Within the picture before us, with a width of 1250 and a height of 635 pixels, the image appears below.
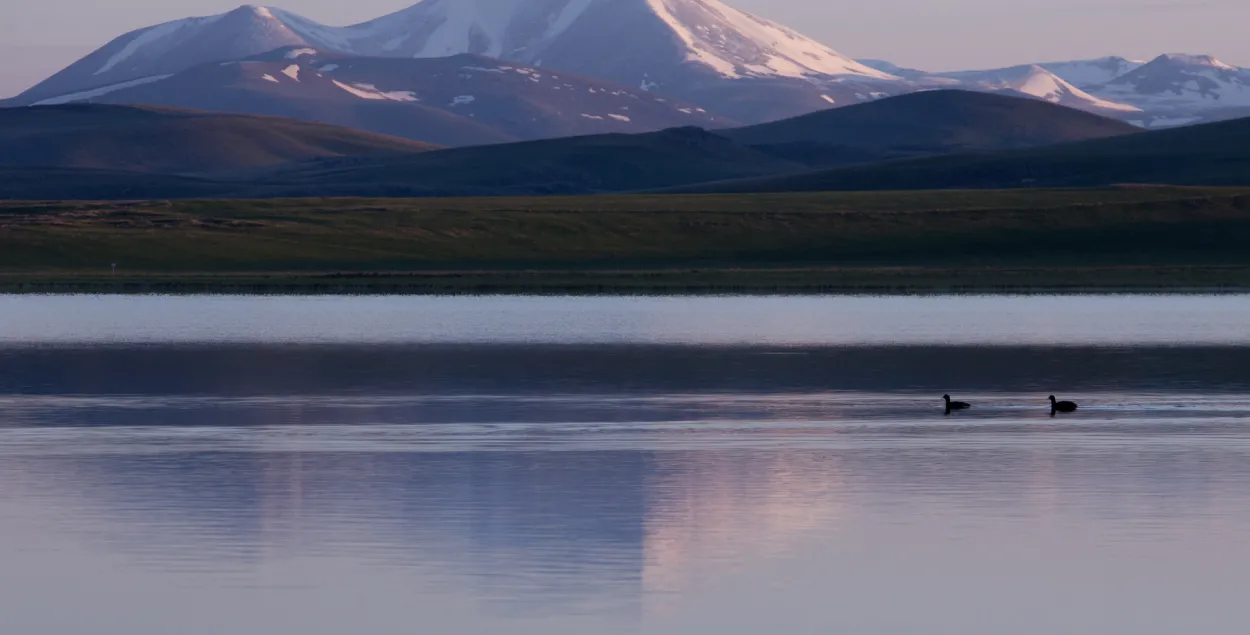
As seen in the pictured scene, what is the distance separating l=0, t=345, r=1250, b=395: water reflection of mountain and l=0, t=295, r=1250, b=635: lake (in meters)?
0.22

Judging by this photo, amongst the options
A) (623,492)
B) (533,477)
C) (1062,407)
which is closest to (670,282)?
(1062,407)

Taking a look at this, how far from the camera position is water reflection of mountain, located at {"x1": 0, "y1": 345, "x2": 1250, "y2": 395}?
128ft

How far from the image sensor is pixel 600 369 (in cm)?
4397

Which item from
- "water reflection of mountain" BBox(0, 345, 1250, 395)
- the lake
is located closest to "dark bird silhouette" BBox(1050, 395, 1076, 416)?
the lake

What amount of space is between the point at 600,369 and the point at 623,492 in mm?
20150

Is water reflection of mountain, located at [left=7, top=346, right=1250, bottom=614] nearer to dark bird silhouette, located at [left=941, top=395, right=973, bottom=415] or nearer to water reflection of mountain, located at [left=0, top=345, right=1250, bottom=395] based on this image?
water reflection of mountain, located at [left=0, top=345, right=1250, bottom=395]

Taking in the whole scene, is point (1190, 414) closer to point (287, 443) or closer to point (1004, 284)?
point (287, 443)

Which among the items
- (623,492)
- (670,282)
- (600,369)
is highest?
(670,282)

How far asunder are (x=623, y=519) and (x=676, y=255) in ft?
302

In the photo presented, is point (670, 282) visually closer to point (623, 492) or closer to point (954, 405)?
point (954, 405)

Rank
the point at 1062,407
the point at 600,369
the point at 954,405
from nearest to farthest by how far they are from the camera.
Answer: the point at 954,405 < the point at 1062,407 < the point at 600,369

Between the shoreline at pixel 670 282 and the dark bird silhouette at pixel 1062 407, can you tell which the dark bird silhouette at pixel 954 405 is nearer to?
the dark bird silhouette at pixel 1062 407

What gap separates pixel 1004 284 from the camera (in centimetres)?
9469

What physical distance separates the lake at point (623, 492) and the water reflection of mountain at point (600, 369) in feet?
0.72
